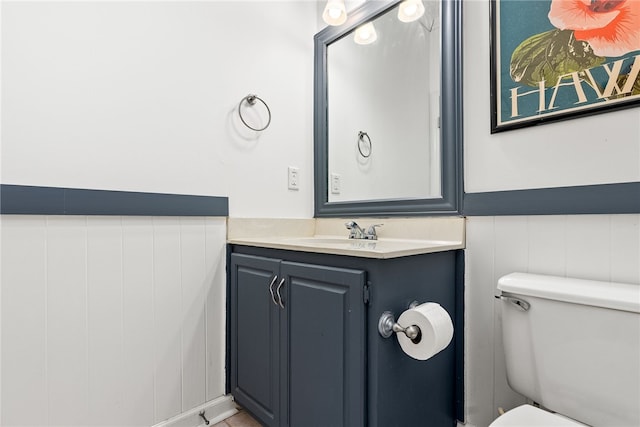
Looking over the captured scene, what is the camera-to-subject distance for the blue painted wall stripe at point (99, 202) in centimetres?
98

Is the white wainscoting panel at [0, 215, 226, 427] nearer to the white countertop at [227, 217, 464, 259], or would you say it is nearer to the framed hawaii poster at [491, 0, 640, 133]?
the white countertop at [227, 217, 464, 259]

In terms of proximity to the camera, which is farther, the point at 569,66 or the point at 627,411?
the point at 569,66

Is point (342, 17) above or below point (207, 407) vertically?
above

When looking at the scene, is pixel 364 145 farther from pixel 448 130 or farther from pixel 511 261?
pixel 511 261

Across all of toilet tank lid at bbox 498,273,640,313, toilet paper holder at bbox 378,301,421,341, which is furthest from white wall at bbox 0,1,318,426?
toilet tank lid at bbox 498,273,640,313

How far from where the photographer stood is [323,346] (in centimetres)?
102

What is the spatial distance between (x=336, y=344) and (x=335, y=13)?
1.53 metres

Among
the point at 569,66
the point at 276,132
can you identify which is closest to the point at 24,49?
the point at 276,132

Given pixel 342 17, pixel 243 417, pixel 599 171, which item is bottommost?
pixel 243 417

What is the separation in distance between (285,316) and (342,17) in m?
1.45

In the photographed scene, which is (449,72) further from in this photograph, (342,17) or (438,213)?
(342,17)

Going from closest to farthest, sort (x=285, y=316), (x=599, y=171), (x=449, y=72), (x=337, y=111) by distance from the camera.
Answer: (x=599, y=171)
(x=285, y=316)
(x=449, y=72)
(x=337, y=111)

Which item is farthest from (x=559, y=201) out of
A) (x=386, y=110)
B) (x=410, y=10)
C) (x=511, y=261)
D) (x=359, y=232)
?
(x=410, y=10)

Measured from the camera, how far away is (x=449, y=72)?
1.29 m
